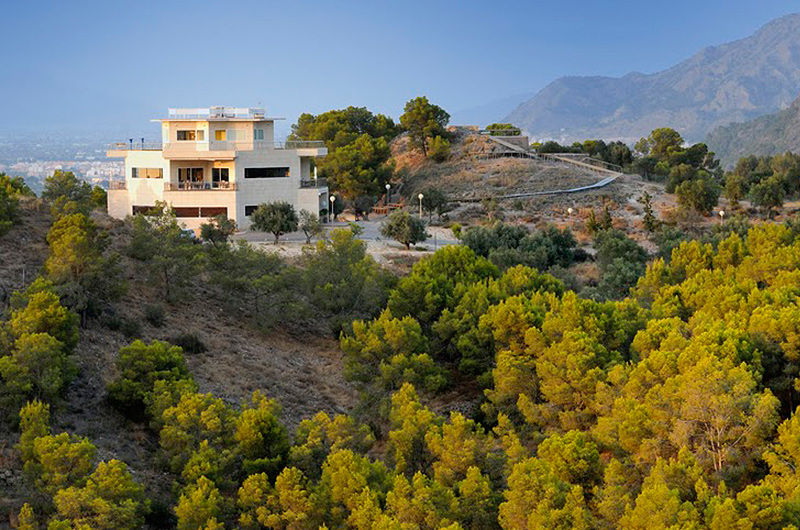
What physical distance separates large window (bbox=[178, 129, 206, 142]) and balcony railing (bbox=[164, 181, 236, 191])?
2510 millimetres

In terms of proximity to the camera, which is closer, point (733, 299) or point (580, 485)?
point (580, 485)

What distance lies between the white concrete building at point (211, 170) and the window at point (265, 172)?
0.04 metres

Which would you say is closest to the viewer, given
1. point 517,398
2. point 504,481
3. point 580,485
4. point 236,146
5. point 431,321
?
point 580,485

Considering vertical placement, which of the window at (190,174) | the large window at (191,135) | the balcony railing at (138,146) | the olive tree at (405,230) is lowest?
the olive tree at (405,230)

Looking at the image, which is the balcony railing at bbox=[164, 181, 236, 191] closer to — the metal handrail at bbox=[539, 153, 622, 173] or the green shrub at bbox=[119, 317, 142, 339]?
the green shrub at bbox=[119, 317, 142, 339]

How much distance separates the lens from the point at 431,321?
29.2m

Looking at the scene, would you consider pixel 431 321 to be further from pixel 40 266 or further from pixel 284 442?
pixel 40 266

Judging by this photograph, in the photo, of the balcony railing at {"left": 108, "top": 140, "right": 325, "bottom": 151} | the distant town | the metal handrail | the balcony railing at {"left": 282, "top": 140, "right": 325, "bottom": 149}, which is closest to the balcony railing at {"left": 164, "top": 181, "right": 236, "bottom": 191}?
the balcony railing at {"left": 108, "top": 140, "right": 325, "bottom": 151}

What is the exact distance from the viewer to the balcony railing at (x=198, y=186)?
4816 cm

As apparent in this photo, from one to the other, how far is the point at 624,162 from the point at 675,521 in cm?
7079

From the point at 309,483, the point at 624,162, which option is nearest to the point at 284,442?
the point at 309,483

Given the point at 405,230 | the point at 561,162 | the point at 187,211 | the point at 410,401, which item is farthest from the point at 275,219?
the point at 561,162

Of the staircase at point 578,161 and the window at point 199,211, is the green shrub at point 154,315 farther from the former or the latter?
the staircase at point 578,161

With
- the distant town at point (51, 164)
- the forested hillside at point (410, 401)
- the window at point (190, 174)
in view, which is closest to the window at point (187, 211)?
the window at point (190, 174)
